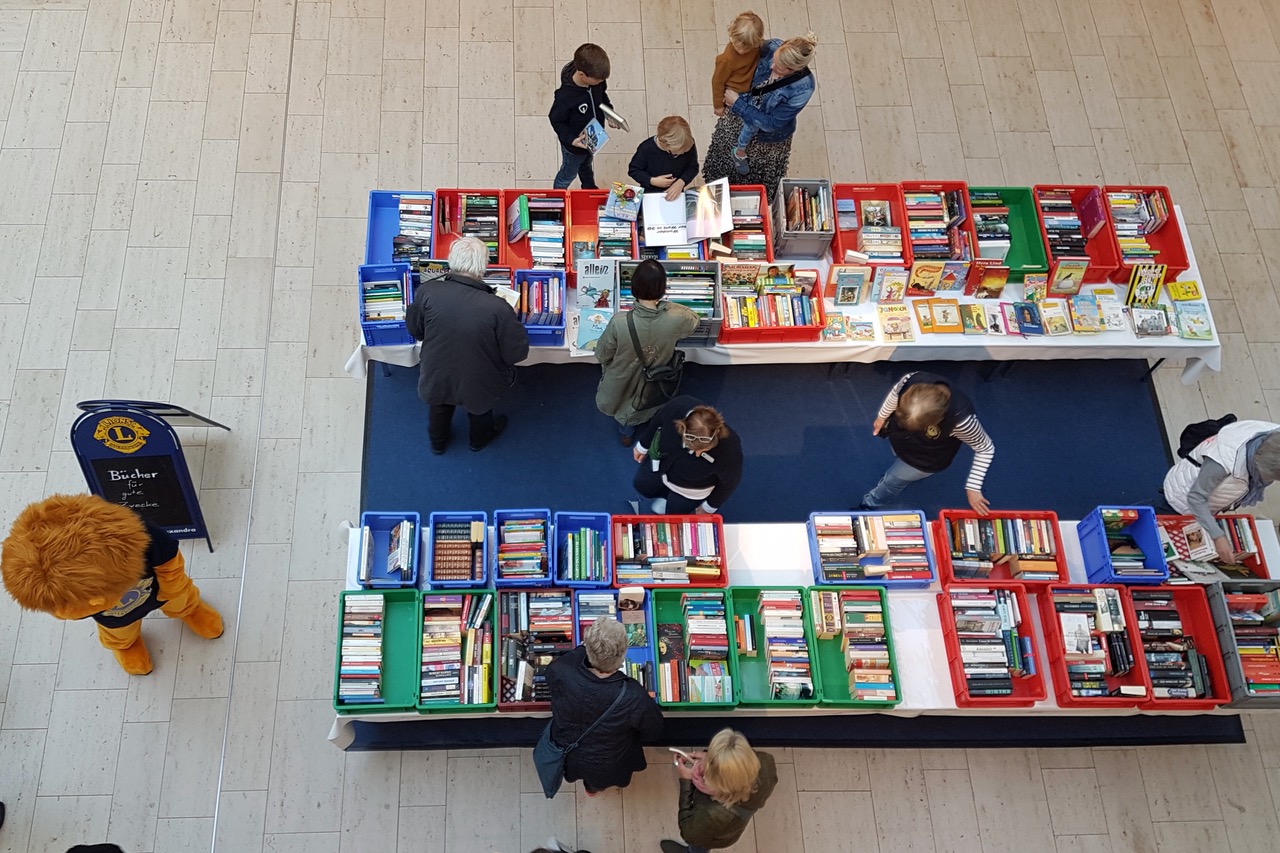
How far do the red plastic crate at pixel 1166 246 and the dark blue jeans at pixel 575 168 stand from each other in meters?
3.77

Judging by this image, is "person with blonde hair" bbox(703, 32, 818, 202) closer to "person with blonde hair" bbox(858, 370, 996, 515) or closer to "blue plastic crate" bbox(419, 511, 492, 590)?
"person with blonde hair" bbox(858, 370, 996, 515)

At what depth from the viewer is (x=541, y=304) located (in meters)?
6.08

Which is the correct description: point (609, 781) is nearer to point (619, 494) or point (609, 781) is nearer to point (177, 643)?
point (619, 494)

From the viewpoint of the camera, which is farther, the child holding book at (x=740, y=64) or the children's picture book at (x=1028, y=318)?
the children's picture book at (x=1028, y=318)

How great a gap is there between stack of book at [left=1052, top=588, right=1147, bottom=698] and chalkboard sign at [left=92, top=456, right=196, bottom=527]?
5.37 meters

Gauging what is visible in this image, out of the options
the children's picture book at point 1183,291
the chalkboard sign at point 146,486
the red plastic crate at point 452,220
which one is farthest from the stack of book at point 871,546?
the chalkboard sign at point 146,486

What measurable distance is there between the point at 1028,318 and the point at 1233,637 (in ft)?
7.74

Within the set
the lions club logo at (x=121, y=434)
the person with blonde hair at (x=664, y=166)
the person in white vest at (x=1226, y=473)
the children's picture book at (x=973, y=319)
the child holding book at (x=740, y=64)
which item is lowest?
the person in white vest at (x=1226, y=473)

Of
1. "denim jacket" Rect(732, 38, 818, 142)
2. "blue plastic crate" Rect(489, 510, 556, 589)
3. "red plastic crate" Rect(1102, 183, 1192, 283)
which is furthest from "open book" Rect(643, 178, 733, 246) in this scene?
"red plastic crate" Rect(1102, 183, 1192, 283)

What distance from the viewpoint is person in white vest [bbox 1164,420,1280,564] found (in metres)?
4.99

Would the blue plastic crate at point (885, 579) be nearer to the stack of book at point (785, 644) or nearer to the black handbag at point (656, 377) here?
the stack of book at point (785, 644)

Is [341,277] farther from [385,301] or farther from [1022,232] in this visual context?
[1022,232]

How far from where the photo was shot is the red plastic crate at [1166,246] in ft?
20.9

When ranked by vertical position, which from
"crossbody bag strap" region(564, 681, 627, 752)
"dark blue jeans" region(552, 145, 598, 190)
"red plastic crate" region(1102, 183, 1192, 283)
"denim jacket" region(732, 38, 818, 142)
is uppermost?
"dark blue jeans" region(552, 145, 598, 190)
